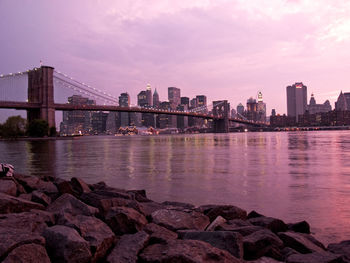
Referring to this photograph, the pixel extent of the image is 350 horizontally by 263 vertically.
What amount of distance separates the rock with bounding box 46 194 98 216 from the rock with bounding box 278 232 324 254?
2594 millimetres

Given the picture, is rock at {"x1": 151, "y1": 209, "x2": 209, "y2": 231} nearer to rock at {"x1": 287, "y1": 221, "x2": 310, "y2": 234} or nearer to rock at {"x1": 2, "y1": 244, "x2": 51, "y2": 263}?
rock at {"x1": 287, "y1": 221, "x2": 310, "y2": 234}

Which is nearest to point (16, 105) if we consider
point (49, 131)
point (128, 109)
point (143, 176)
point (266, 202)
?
point (49, 131)

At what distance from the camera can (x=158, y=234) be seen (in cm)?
375

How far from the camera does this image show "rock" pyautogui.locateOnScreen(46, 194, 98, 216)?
4566 millimetres

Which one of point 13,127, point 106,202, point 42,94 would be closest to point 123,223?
point 106,202

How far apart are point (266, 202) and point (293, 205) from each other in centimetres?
59

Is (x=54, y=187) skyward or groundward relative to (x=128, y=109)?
groundward

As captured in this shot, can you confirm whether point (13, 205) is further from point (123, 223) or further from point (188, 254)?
point (188, 254)

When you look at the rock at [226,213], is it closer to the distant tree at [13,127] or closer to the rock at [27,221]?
the rock at [27,221]

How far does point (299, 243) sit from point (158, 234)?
165 centimetres

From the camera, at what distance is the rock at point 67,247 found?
122 inches

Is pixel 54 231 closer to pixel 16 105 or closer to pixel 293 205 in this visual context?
pixel 293 205

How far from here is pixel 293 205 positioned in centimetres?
673

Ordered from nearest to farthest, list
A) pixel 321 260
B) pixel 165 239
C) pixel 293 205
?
1. pixel 321 260
2. pixel 165 239
3. pixel 293 205
